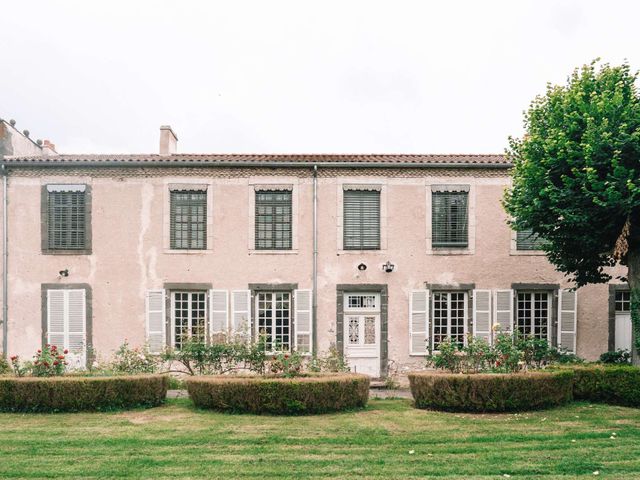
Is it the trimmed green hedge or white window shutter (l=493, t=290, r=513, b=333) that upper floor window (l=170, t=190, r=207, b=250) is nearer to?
white window shutter (l=493, t=290, r=513, b=333)

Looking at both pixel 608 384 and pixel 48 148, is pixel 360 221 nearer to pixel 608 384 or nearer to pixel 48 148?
pixel 608 384

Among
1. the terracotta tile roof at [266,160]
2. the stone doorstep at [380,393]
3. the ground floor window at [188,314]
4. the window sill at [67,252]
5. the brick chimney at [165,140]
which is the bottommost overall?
the stone doorstep at [380,393]

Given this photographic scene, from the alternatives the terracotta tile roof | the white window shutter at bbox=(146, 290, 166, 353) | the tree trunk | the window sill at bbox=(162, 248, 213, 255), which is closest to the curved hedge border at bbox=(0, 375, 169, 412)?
the white window shutter at bbox=(146, 290, 166, 353)

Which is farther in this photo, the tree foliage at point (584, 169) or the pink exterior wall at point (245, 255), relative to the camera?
the pink exterior wall at point (245, 255)

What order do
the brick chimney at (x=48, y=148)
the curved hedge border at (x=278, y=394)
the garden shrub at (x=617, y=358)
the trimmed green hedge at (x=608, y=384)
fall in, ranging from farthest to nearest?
the brick chimney at (x=48, y=148), the garden shrub at (x=617, y=358), the trimmed green hedge at (x=608, y=384), the curved hedge border at (x=278, y=394)

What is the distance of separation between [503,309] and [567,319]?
160 cm

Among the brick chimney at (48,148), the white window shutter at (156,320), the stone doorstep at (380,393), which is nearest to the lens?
the stone doorstep at (380,393)

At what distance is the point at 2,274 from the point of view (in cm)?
1330

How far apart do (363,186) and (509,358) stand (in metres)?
5.64

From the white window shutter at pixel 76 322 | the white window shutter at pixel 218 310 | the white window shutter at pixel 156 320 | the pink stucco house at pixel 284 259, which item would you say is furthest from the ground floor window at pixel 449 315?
the white window shutter at pixel 76 322

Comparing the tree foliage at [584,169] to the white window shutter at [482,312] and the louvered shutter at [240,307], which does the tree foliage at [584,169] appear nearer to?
the white window shutter at [482,312]

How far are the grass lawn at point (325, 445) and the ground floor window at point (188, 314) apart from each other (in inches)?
147

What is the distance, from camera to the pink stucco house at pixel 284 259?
43.7 ft

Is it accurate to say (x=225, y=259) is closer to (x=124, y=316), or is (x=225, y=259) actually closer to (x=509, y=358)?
(x=124, y=316)
